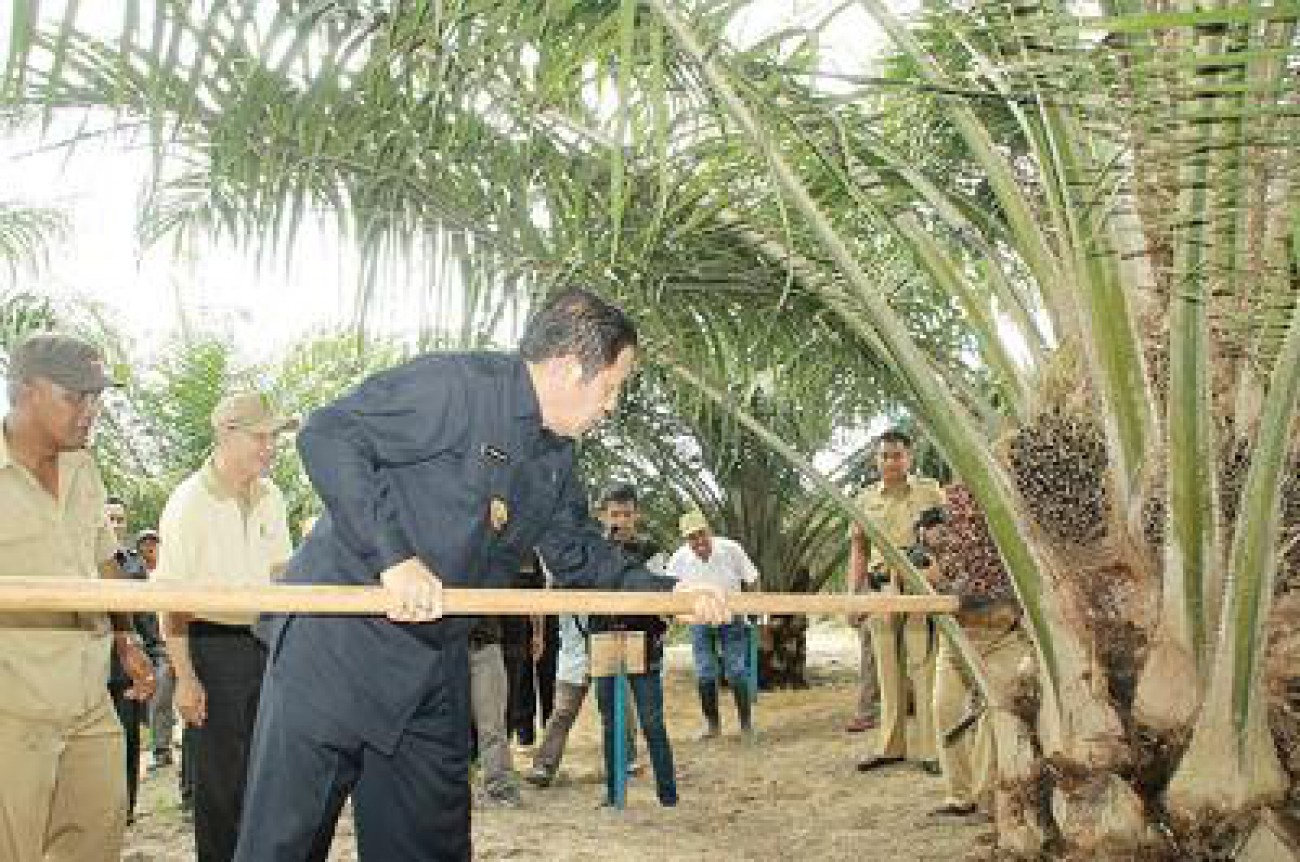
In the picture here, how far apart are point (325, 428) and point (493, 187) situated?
1.79 m

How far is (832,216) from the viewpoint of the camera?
14.3 feet

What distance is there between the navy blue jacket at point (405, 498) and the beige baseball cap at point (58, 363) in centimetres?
69

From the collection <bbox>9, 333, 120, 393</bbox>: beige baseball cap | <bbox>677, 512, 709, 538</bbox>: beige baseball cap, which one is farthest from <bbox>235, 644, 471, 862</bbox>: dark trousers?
<bbox>677, 512, 709, 538</bbox>: beige baseball cap

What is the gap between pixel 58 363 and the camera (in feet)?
9.12

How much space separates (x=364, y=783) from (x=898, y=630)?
4310 mm

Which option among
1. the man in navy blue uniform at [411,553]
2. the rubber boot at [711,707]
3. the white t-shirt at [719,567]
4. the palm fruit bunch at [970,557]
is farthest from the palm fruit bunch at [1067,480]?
the rubber boot at [711,707]

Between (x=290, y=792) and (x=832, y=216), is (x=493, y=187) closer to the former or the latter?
(x=832, y=216)

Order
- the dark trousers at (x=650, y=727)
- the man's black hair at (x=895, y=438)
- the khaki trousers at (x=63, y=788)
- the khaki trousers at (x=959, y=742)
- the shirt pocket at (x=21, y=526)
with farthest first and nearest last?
the man's black hair at (x=895, y=438) → the dark trousers at (x=650, y=727) → the khaki trousers at (x=959, y=742) → the shirt pocket at (x=21, y=526) → the khaki trousers at (x=63, y=788)

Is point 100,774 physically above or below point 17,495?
below

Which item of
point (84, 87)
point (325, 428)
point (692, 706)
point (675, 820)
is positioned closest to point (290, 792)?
point (325, 428)

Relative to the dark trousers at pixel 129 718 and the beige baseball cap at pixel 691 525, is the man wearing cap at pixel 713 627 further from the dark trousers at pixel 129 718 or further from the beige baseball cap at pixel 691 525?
the dark trousers at pixel 129 718

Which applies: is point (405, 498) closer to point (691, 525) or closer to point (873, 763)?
point (873, 763)

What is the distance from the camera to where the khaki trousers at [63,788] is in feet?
8.54

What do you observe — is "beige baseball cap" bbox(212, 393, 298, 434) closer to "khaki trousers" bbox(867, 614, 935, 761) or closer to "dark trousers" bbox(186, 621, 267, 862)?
"dark trousers" bbox(186, 621, 267, 862)
